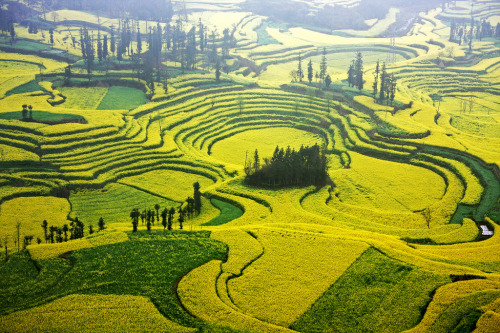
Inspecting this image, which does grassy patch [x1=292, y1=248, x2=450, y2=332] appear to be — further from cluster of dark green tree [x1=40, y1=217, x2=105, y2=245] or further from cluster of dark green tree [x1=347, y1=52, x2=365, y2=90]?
cluster of dark green tree [x1=347, y1=52, x2=365, y2=90]

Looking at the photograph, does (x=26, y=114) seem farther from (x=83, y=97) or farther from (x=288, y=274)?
(x=288, y=274)

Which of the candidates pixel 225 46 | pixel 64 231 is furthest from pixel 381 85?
pixel 64 231

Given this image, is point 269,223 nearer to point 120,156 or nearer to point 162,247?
point 162,247

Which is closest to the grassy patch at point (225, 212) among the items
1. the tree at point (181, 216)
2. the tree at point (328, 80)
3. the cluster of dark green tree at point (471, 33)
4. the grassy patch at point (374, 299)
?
the tree at point (181, 216)

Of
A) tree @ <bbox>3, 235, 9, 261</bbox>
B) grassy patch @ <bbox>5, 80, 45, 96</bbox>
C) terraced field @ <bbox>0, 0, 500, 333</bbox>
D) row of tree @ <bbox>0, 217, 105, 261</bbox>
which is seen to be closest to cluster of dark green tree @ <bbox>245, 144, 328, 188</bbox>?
terraced field @ <bbox>0, 0, 500, 333</bbox>

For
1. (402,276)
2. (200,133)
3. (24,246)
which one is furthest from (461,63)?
(24,246)

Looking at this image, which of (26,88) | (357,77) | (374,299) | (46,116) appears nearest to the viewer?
(374,299)
